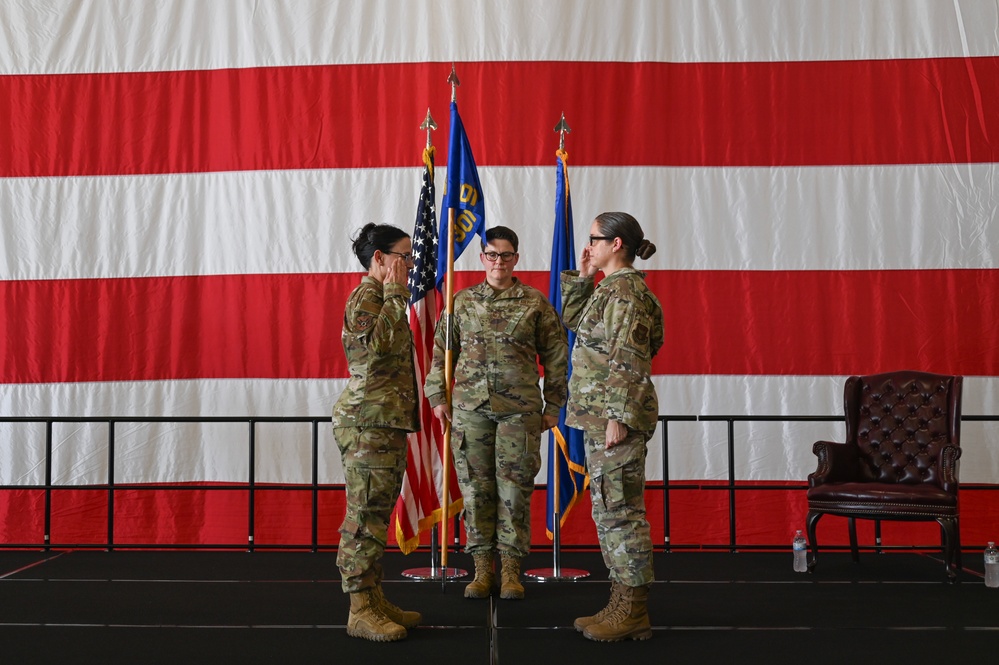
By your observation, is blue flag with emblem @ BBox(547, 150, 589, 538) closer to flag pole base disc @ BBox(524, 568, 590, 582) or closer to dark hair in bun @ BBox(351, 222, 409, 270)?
flag pole base disc @ BBox(524, 568, 590, 582)

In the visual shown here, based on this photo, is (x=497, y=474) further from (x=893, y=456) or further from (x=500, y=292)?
(x=893, y=456)

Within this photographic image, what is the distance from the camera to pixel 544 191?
5059mm

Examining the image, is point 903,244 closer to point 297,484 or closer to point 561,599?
point 561,599

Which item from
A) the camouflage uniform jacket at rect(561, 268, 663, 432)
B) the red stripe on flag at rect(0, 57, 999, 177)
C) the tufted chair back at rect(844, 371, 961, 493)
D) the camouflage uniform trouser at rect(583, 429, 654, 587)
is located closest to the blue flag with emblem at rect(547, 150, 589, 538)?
the red stripe on flag at rect(0, 57, 999, 177)

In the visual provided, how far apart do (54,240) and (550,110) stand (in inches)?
112

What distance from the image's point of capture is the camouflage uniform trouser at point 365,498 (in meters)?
2.83

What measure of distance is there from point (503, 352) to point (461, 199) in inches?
31.3

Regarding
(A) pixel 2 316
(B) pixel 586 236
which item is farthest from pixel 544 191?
(A) pixel 2 316

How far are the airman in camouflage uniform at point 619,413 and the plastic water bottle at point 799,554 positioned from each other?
135cm

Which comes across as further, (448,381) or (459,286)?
(459,286)

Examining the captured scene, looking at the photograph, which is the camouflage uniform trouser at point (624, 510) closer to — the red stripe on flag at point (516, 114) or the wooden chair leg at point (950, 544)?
the wooden chair leg at point (950, 544)

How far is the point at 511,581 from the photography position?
11.5ft

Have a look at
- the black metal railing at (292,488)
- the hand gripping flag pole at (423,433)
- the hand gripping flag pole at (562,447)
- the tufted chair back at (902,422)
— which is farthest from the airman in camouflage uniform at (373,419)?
the tufted chair back at (902,422)

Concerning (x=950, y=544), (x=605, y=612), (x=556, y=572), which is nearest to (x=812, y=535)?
(x=950, y=544)
